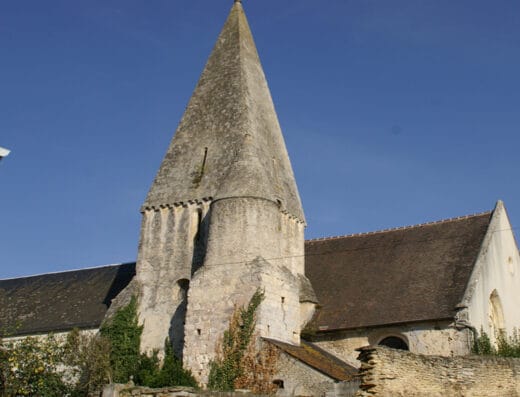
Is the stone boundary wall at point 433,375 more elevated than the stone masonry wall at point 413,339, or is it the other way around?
the stone masonry wall at point 413,339

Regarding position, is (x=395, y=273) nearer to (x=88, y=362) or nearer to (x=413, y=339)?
(x=413, y=339)

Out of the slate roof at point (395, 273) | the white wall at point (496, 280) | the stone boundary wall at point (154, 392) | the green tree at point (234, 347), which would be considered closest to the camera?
the stone boundary wall at point (154, 392)

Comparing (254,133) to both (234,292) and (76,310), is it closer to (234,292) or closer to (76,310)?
(234,292)

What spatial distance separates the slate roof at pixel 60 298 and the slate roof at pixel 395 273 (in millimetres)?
7719

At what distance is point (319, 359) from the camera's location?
72.5 ft

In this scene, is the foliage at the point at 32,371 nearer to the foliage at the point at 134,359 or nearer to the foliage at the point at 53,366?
the foliage at the point at 53,366

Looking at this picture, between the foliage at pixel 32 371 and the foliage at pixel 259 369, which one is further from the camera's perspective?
the foliage at pixel 259 369

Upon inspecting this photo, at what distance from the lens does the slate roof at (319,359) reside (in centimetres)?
2042

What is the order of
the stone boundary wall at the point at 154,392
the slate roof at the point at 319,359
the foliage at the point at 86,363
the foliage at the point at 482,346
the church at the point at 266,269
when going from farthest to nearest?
the church at the point at 266,269
the foliage at the point at 482,346
the slate roof at the point at 319,359
the foliage at the point at 86,363
the stone boundary wall at the point at 154,392

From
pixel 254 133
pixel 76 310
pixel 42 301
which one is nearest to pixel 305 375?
pixel 254 133

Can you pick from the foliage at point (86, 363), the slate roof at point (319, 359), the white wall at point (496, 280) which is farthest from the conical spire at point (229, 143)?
the white wall at point (496, 280)

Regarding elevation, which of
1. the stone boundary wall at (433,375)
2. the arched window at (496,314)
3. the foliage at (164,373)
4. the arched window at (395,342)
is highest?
the arched window at (496,314)

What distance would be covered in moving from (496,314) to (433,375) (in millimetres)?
9054

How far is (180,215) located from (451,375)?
11754mm
